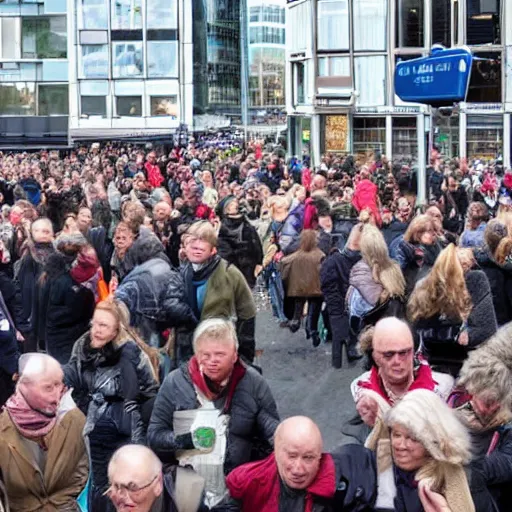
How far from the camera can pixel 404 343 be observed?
20.7ft

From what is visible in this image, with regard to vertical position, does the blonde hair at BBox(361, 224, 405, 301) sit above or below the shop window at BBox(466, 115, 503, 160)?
below

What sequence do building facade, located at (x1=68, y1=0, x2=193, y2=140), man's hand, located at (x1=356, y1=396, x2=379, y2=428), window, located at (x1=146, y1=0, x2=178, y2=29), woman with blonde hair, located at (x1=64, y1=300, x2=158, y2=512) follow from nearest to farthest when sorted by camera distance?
1. man's hand, located at (x1=356, y1=396, x2=379, y2=428)
2. woman with blonde hair, located at (x1=64, y1=300, x2=158, y2=512)
3. building facade, located at (x1=68, y1=0, x2=193, y2=140)
4. window, located at (x1=146, y1=0, x2=178, y2=29)

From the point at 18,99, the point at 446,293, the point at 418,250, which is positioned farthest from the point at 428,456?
the point at 18,99

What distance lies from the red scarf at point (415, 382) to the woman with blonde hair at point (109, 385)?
4.07 ft

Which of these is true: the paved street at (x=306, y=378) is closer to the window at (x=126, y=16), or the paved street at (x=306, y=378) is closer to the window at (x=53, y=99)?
the window at (x=126, y=16)

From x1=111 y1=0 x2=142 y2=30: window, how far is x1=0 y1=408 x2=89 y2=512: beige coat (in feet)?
197

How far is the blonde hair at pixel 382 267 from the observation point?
34.0 ft

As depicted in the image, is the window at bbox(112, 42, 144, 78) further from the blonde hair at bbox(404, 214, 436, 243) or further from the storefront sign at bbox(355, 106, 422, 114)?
the blonde hair at bbox(404, 214, 436, 243)

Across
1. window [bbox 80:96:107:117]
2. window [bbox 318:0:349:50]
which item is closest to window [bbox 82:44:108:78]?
window [bbox 80:96:107:117]

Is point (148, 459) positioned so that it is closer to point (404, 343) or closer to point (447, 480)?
point (447, 480)

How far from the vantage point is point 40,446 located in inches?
237

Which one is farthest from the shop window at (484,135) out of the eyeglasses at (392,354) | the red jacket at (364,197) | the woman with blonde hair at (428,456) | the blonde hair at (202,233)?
the woman with blonde hair at (428,456)

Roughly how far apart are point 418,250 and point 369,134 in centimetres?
3818

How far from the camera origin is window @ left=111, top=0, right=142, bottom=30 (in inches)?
Answer: 2554
